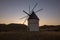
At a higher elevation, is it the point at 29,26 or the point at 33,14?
the point at 33,14

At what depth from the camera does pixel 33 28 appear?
1751 inches

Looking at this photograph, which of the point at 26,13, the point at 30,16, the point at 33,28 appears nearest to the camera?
the point at 33,28

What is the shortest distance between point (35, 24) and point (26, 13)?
830 centimetres

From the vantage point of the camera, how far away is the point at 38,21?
151 feet

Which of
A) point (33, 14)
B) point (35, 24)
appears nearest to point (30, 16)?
point (33, 14)

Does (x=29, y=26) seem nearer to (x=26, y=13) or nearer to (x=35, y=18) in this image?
(x=35, y=18)

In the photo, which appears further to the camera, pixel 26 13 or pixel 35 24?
pixel 26 13

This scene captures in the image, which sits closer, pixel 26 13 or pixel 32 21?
pixel 32 21

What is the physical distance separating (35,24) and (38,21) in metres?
1.74

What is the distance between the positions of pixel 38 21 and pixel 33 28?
9.03ft

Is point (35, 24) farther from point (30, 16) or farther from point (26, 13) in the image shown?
point (26, 13)

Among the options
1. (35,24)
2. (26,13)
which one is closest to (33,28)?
(35,24)

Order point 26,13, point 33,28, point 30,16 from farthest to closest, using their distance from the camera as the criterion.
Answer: point 26,13 < point 30,16 < point 33,28

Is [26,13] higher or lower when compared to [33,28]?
higher
